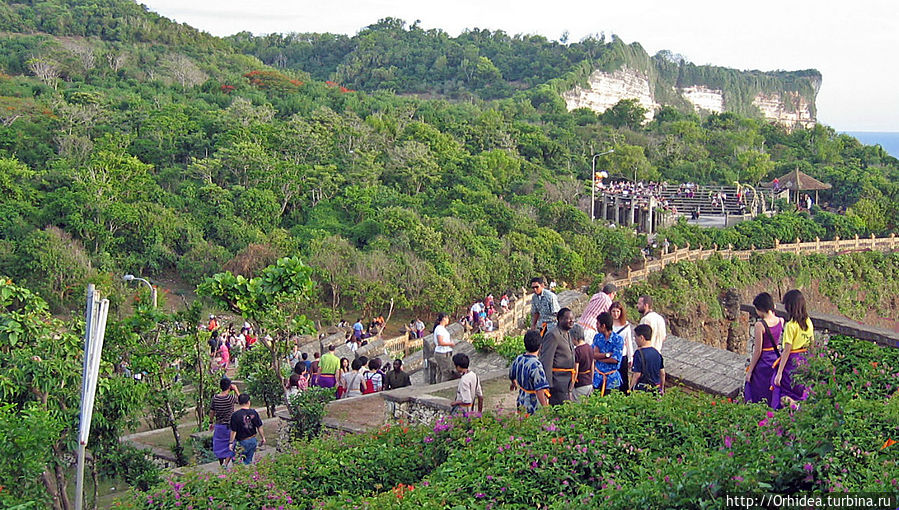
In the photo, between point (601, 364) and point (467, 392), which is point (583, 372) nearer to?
point (601, 364)

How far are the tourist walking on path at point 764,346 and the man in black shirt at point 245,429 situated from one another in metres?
4.46

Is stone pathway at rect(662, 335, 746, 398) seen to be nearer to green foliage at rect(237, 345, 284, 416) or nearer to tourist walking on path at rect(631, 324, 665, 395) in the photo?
tourist walking on path at rect(631, 324, 665, 395)

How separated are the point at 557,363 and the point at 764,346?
170 centimetres

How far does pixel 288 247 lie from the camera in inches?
1198

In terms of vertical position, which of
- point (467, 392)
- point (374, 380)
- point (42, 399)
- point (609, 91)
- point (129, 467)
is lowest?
point (129, 467)

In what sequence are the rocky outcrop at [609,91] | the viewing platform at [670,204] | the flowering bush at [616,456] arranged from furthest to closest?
the rocky outcrop at [609,91]
the viewing platform at [670,204]
the flowering bush at [616,456]

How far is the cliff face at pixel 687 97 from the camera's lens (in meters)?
95.6

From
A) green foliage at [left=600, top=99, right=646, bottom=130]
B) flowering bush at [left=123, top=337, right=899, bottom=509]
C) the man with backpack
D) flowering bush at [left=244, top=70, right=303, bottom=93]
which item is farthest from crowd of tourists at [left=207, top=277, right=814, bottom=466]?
green foliage at [left=600, top=99, right=646, bottom=130]

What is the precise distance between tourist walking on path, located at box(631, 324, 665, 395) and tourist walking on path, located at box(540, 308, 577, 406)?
0.54 metres

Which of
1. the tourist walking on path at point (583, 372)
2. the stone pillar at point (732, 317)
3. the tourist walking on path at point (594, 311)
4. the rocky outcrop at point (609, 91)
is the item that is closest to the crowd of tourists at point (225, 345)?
the tourist walking on path at point (594, 311)

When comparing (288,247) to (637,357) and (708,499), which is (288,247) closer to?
(637,357)

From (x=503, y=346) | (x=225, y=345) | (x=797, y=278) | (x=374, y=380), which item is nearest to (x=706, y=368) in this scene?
(x=503, y=346)

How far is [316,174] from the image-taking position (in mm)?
36656

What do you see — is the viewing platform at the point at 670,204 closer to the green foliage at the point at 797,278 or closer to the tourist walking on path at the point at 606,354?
the green foliage at the point at 797,278
